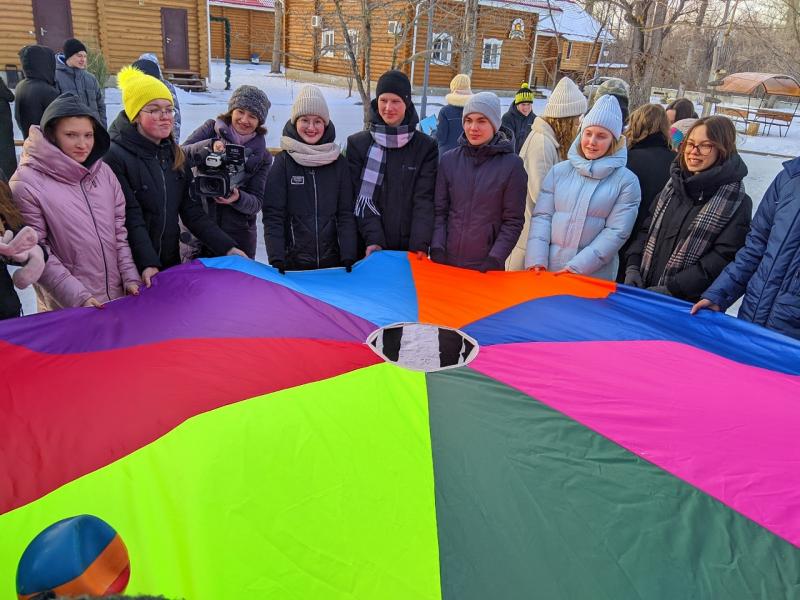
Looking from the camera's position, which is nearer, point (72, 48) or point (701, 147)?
point (701, 147)

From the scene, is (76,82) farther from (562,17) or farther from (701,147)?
(562,17)

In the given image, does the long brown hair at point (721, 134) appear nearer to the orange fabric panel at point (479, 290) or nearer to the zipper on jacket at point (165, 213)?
the orange fabric panel at point (479, 290)

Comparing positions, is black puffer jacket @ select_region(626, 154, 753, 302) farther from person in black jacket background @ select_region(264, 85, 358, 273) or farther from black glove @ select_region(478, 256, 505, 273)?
person in black jacket background @ select_region(264, 85, 358, 273)

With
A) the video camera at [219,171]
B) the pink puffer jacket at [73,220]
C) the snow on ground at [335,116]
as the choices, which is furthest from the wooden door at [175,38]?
the pink puffer jacket at [73,220]

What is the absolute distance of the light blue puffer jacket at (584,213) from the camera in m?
2.74

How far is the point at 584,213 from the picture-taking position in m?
2.77

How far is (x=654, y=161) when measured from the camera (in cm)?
Result: 310

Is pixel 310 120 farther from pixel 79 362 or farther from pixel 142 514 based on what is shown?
pixel 142 514

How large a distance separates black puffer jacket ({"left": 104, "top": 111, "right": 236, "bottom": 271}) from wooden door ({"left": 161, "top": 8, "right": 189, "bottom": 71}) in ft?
45.7

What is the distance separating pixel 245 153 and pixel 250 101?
0.28 meters

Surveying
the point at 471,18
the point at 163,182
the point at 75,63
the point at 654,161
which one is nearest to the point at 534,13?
the point at 471,18

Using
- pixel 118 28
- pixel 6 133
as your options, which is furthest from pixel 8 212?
pixel 118 28

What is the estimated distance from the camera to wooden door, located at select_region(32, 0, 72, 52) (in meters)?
13.2

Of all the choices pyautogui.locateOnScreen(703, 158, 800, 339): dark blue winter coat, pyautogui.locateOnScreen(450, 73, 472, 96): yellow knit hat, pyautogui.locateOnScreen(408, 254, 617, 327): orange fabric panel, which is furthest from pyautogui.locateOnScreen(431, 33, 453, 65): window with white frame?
pyautogui.locateOnScreen(703, 158, 800, 339): dark blue winter coat
